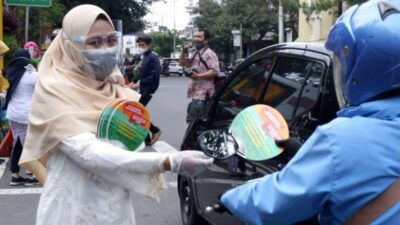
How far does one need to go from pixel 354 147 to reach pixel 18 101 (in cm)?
636

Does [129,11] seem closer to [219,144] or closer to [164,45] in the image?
[219,144]

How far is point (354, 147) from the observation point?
144 centimetres

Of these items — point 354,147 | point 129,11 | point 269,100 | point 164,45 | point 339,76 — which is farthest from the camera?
point 164,45

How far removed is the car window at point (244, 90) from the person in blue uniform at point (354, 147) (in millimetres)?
2489

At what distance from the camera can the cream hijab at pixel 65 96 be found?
2371mm

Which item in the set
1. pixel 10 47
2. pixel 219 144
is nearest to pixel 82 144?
pixel 219 144

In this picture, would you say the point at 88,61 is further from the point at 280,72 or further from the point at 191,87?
the point at 191,87

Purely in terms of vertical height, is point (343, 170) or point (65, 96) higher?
point (65, 96)

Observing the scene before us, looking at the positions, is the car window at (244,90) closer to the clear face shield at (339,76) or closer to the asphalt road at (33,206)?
the asphalt road at (33,206)

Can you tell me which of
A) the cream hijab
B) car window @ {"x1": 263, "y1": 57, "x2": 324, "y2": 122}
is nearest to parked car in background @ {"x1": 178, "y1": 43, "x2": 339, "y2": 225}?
car window @ {"x1": 263, "y1": 57, "x2": 324, "y2": 122}

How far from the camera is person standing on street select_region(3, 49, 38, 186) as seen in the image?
7184 millimetres

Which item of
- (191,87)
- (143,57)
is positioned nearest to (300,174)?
(191,87)

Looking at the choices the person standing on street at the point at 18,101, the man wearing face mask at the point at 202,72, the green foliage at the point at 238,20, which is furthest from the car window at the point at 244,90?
the green foliage at the point at 238,20

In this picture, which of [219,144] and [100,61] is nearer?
[219,144]
